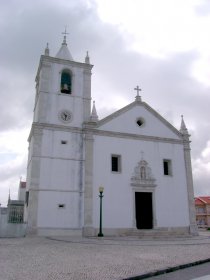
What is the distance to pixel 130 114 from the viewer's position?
24406 mm

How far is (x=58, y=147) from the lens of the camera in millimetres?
21656

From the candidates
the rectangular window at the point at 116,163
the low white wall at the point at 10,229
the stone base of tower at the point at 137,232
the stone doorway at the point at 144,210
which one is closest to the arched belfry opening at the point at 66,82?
the rectangular window at the point at 116,163

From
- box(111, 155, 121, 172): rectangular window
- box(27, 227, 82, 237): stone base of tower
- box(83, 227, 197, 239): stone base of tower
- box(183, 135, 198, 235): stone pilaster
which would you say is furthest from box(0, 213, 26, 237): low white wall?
box(183, 135, 198, 235): stone pilaster

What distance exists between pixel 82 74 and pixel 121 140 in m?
6.35

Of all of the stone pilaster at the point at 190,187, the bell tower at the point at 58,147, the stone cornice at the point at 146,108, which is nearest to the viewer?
the bell tower at the point at 58,147

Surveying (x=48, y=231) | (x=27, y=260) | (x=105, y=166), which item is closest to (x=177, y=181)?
(x=105, y=166)

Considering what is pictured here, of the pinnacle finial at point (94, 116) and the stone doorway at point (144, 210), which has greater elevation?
the pinnacle finial at point (94, 116)

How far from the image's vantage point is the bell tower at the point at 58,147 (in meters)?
20.1

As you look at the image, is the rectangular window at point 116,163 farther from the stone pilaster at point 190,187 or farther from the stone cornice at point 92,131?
the stone pilaster at point 190,187

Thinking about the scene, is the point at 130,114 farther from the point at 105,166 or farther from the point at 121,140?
the point at 105,166

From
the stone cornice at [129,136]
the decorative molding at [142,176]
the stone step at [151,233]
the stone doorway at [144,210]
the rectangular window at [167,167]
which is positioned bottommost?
the stone step at [151,233]

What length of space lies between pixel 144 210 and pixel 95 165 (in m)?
5.08

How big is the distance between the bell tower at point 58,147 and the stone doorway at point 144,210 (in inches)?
173

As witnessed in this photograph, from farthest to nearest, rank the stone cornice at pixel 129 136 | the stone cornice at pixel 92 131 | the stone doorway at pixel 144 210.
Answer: the stone cornice at pixel 129 136 → the stone doorway at pixel 144 210 → the stone cornice at pixel 92 131
